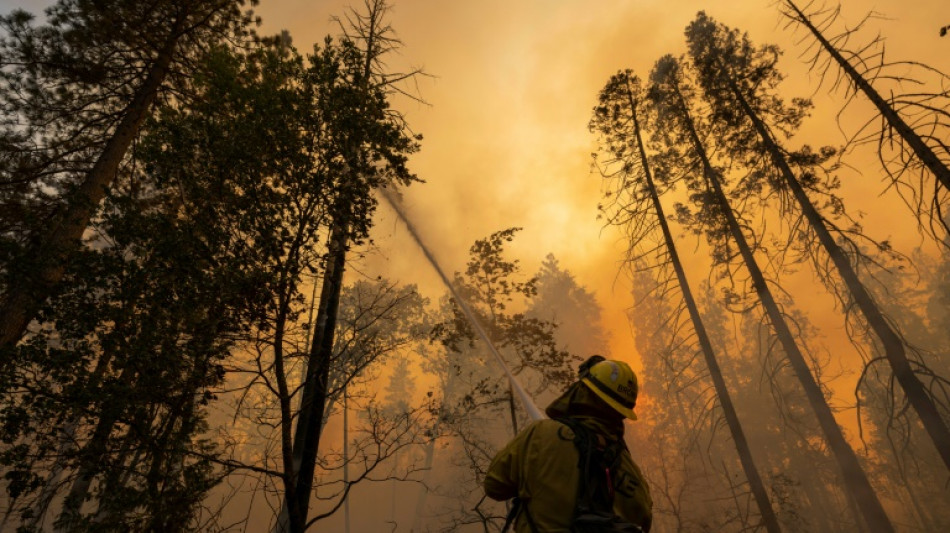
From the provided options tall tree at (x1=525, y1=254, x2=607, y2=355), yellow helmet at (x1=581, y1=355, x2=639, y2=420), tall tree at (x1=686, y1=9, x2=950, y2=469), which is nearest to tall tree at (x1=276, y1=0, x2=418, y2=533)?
yellow helmet at (x1=581, y1=355, x2=639, y2=420)

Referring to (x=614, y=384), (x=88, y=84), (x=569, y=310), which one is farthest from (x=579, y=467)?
(x=569, y=310)

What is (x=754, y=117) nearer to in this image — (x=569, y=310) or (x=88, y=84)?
(x=88, y=84)

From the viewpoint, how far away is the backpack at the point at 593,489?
2391mm

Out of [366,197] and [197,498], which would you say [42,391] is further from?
[366,197]

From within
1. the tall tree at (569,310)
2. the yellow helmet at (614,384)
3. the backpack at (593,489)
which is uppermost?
the tall tree at (569,310)

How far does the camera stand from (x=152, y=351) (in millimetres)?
4832

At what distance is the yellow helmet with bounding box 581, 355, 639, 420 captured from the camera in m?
3.01

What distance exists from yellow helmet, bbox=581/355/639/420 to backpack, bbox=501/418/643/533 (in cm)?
28

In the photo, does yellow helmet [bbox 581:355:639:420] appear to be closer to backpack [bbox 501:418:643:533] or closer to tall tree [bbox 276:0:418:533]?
backpack [bbox 501:418:643:533]

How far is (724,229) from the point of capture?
13.4 metres

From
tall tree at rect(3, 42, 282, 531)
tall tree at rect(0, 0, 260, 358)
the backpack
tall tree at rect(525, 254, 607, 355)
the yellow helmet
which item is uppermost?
tall tree at rect(525, 254, 607, 355)

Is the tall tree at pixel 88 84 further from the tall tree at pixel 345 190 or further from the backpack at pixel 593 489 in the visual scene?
the backpack at pixel 593 489

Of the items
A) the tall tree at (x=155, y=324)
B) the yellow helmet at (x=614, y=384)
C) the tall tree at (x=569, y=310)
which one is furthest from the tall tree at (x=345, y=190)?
the tall tree at (x=569, y=310)

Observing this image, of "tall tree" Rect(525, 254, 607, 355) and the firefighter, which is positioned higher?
"tall tree" Rect(525, 254, 607, 355)
